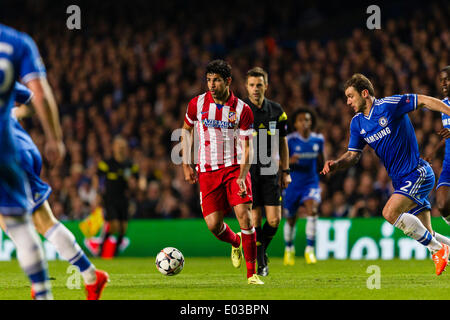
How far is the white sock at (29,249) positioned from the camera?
15.3 feet

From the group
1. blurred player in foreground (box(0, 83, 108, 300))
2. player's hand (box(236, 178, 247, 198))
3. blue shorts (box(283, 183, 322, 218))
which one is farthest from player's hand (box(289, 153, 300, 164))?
blurred player in foreground (box(0, 83, 108, 300))

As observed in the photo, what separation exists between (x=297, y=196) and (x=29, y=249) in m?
7.97

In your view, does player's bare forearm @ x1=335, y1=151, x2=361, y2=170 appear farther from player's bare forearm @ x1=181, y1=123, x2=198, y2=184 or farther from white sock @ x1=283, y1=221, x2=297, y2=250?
white sock @ x1=283, y1=221, x2=297, y2=250

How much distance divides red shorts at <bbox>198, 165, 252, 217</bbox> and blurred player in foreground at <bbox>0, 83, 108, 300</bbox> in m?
2.44

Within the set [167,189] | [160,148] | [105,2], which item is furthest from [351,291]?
[105,2]

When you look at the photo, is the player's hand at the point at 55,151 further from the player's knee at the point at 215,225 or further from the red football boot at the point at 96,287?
the player's knee at the point at 215,225

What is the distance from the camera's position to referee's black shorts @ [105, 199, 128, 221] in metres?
13.8

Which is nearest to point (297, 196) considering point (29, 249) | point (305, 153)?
point (305, 153)

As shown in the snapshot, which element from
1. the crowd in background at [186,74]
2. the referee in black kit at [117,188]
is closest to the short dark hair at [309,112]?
the crowd in background at [186,74]

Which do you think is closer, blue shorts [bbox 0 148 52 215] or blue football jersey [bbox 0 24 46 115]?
blue football jersey [bbox 0 24 46 115]

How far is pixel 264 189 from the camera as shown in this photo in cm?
891

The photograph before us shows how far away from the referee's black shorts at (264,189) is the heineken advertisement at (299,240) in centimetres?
456

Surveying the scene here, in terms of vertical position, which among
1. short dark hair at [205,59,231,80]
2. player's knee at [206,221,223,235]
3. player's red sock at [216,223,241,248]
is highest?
short dark hair at [205,59,231,80]

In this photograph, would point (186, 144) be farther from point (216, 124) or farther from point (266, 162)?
point (266, 162)
